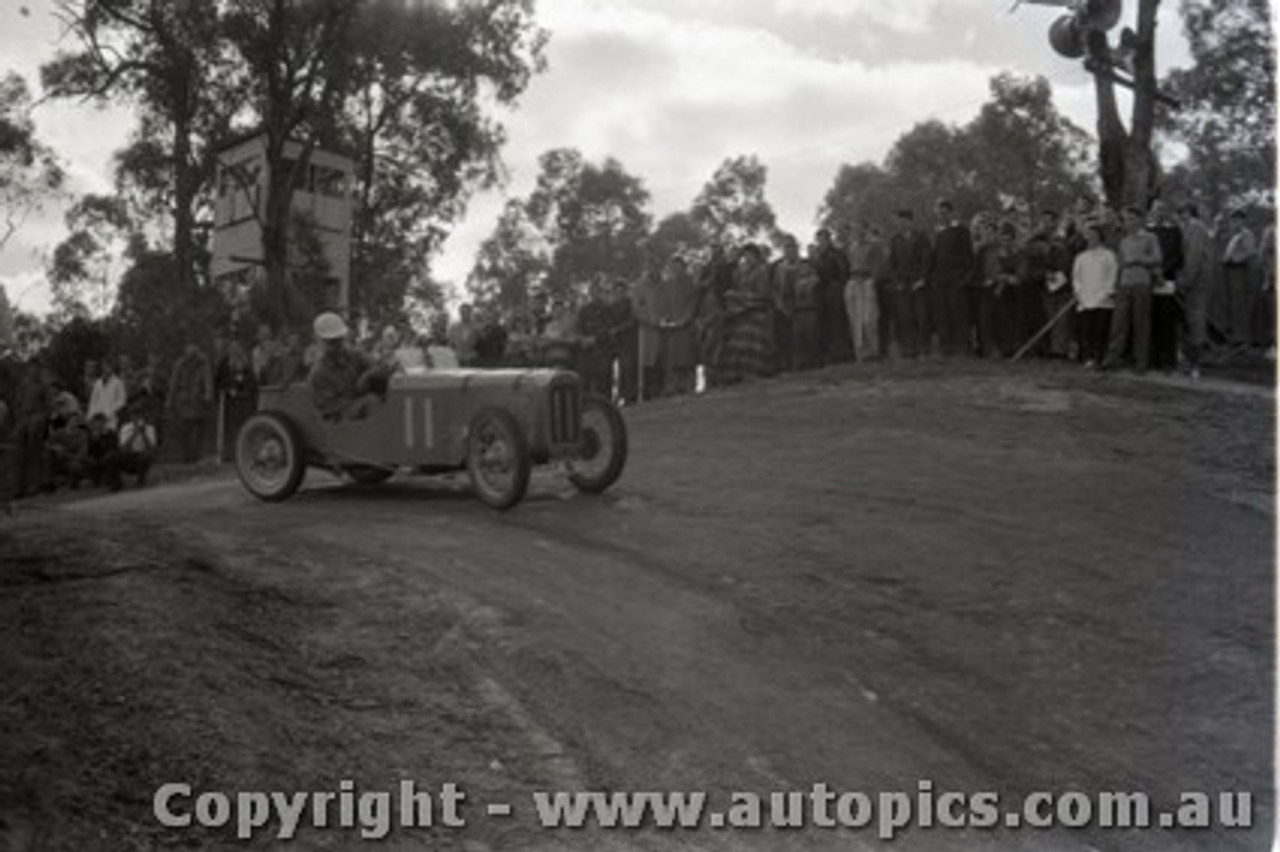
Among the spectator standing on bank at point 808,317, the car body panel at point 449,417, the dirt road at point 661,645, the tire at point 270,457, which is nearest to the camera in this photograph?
the dirt road at point 661,645

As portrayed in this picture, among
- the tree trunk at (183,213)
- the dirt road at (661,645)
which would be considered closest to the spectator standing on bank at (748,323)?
the dirt road at (661,645)

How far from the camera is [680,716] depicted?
6.34 m

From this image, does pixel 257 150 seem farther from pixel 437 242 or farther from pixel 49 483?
pixel 49 483

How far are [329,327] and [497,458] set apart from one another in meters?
1.74

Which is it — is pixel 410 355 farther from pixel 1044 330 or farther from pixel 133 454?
pixel 1044 330

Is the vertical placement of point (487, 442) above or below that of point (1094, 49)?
below

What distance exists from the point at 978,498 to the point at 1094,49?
35.2 ft

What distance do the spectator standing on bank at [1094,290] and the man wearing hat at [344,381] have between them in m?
8.64

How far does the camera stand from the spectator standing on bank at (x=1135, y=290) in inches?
609

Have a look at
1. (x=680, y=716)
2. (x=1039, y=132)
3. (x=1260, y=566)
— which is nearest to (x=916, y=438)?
(x=1260, y=566)

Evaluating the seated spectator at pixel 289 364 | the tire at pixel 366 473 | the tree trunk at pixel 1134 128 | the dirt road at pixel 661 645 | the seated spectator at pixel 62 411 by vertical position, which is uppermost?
the tree trunk at pixel 1134 128

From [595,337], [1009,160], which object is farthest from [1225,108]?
[595,337]

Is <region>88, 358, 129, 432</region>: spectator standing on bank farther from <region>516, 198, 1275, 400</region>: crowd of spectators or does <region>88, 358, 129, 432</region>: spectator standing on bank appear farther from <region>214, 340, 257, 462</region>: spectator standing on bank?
<region>516, 198, 1275, 400</region>: crowd of spectators

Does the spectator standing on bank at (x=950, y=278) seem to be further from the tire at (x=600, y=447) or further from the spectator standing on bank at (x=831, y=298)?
the tire at (x=600, y=447)
